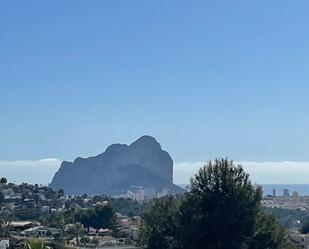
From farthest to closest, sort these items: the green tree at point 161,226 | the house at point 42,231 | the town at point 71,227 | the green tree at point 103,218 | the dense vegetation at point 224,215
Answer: the green tree at point 103,218 → the house at point 42,231 → the town at point 71,227 → the green tree at point 161,226 → the dense vegetation at point 224,215

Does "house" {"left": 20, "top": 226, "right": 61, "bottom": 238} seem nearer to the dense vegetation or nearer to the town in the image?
the town

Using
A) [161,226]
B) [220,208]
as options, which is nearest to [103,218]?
[161,226]

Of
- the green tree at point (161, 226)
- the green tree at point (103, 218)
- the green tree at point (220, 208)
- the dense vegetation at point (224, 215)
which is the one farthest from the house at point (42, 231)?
the green tree at point (220, 208)

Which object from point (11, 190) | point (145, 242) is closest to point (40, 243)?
point (145, 242)

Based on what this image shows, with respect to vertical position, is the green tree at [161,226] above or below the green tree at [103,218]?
below

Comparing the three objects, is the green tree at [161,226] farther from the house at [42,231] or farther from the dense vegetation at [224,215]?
the house at [42,231]

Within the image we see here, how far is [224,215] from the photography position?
26.2 meters

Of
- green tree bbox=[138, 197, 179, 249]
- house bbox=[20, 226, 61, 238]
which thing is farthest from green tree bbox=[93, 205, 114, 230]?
green tree bbox=[138, 197, 179, 249]

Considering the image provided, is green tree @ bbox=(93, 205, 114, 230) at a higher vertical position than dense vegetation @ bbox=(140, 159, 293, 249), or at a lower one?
higher

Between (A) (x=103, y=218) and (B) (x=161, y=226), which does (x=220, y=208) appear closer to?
(B) (x=161, y=226)

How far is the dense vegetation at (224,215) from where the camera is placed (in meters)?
26.1

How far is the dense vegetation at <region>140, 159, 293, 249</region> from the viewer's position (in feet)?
85.7

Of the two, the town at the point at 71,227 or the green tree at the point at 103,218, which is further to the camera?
the green tree at the point at 103,218

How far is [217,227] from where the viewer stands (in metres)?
26.2
